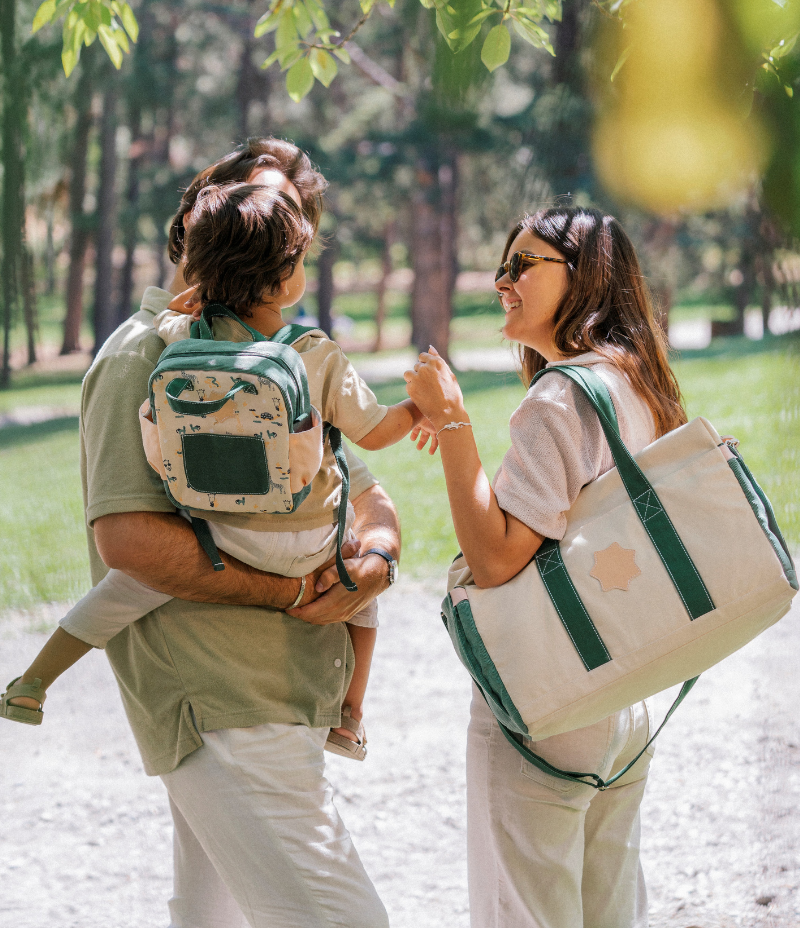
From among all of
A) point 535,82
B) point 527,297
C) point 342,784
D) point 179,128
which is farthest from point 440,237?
point 527,297

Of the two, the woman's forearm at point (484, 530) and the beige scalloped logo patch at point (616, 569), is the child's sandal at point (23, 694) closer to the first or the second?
the woman's forearm at point (484, 530)

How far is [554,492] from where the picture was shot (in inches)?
61.4

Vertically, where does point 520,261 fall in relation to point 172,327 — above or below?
above

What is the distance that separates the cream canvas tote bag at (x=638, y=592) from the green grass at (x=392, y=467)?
3141 mm

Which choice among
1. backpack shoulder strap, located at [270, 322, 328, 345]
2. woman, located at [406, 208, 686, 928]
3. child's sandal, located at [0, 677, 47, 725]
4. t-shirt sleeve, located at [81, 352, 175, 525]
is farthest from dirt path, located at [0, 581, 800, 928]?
backpack shoulder strap, located at [270, 322, 328, 345]

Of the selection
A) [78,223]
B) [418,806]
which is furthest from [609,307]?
[78,223]

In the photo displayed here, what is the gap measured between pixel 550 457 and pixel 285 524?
1.56 feet

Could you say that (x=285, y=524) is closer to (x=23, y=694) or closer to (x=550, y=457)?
(x=550, y=457)

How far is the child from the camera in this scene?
5.15 feet

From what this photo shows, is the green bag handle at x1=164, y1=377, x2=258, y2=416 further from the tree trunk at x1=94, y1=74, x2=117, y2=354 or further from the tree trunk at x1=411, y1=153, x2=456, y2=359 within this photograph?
the tree trunk at x1=411, y1=153, x2=456, y2=359

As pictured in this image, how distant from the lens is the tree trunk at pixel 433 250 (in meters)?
14.9

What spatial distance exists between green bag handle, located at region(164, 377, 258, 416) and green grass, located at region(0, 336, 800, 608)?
3.62 meters

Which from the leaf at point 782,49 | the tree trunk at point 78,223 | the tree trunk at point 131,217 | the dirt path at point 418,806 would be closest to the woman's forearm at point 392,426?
the leaf at point 782,49

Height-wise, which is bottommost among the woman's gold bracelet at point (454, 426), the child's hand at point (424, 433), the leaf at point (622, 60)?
the child's hand at point (424, 433)
